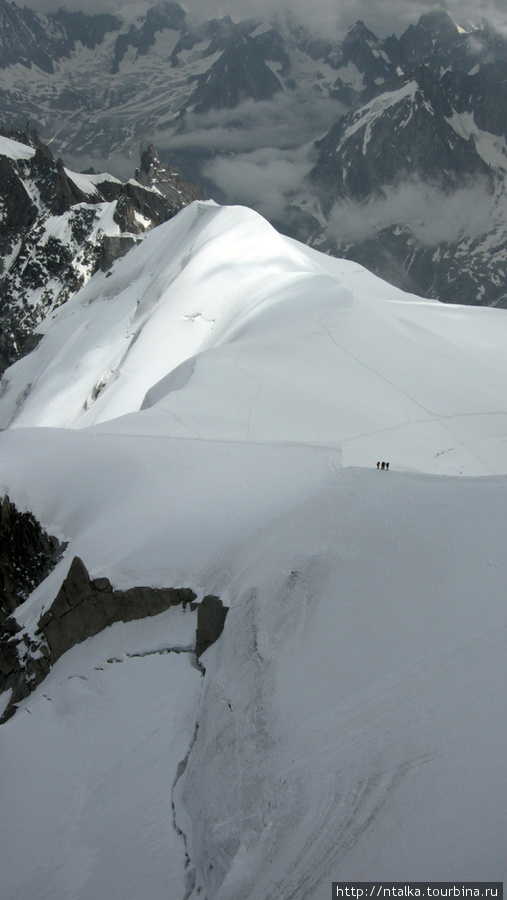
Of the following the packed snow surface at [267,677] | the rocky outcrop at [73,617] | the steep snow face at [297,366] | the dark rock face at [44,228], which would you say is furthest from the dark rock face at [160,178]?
the rocky outcrop at [73,617]

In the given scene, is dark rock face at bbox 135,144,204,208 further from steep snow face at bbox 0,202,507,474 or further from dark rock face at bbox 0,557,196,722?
dark rock face at bbox 0,557,196,722

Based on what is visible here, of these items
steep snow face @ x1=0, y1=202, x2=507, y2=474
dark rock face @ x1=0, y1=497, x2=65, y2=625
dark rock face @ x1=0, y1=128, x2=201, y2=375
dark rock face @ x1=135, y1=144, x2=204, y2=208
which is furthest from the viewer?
dark rock face @ x1=135, y1=144, x2=204, y2=208

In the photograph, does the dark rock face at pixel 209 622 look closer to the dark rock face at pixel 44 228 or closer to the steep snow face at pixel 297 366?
the steep snow face at pixel 297 366

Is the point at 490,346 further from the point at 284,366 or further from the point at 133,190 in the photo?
the point at 133,190

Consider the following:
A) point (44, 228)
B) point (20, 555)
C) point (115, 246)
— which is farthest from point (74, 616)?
point (44, 228)

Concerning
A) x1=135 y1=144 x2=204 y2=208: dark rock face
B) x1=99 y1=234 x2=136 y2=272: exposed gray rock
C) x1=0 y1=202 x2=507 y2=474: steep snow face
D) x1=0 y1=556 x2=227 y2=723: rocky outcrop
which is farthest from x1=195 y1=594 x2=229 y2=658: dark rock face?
x1=135 y1=144 x2=204 y2=208: dark rock face

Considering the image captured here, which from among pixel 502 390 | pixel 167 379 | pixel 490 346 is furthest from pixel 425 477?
pixel 490 346

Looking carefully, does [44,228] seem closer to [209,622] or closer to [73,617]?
[73,617]
